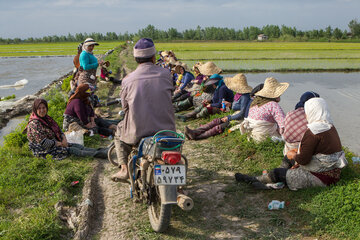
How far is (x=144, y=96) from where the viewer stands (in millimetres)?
3572

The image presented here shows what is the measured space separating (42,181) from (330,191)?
4024 millimetres

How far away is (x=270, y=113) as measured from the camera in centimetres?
523

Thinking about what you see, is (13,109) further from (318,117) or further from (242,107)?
(318,117)

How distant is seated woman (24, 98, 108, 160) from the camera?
5.37 m

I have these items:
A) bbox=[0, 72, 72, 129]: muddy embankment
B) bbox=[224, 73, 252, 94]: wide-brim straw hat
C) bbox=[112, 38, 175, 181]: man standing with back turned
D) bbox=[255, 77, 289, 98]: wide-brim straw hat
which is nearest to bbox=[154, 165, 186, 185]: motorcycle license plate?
bbox=[112, 38, 175, 181]: man standing with back turned

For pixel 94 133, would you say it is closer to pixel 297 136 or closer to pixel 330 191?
pixel 297 136

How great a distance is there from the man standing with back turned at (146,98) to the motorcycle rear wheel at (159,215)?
78cm

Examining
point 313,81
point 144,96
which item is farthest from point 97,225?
point 313,81

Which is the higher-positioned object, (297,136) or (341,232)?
(297,136)

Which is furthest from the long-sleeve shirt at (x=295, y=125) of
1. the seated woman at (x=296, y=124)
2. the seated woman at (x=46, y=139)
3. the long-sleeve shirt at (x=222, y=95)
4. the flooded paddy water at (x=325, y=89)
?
the seated woman at (x=46, y=139)

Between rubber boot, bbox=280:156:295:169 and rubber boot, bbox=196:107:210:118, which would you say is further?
rubber boot, bbox=196:107:210:118

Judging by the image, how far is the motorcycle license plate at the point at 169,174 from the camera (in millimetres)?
3264

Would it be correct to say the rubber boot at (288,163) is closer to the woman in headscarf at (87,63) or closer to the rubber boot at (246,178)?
the rubber boot at (246,178)

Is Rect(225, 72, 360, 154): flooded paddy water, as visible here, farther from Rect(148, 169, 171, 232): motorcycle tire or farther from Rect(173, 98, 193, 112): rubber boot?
Rect(148, 169, 171, 232): motorcycle tire
